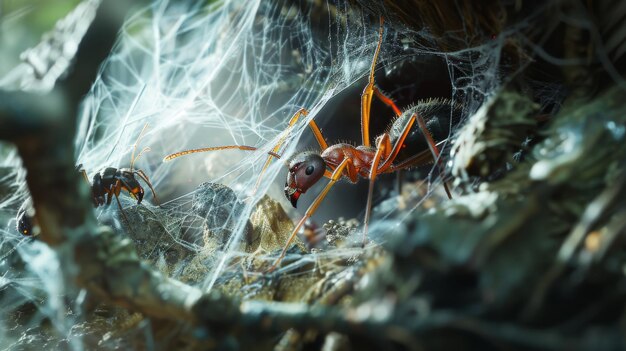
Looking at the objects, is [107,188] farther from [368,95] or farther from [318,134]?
[368,95]

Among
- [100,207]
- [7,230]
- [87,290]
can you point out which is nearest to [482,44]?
[87,290]

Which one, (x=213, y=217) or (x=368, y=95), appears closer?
(x=213, y=217)

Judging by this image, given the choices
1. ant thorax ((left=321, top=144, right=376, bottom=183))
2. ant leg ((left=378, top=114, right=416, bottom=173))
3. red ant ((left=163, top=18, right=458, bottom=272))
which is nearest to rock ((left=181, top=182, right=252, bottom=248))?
red ant ((left=163, top=18, right=458, bottom=272))

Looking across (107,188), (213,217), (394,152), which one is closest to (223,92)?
(107,188)

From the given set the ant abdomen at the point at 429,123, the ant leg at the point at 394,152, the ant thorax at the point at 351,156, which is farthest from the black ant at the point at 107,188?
the ant abdomen at the point at 429,123

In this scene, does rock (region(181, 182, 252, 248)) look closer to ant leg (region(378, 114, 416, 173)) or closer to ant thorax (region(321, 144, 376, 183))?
ant thorax (region(321, 144, 376, 183))

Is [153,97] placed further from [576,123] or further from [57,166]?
[576,123]

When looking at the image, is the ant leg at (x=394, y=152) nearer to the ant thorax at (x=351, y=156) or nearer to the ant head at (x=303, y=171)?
the ant thorax at (x=351, y=156)
